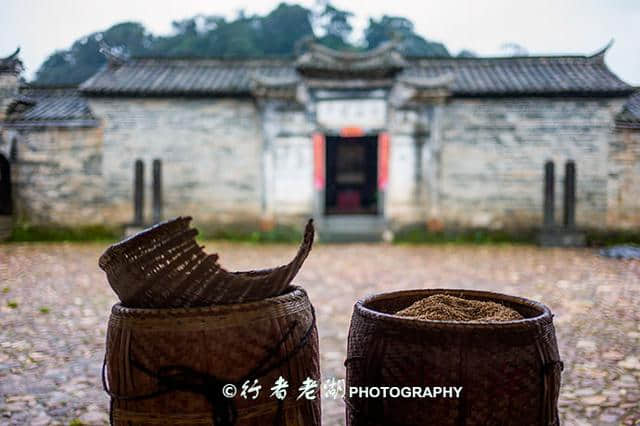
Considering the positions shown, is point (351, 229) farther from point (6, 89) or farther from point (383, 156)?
point (6, 89)

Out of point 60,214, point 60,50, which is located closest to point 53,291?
point 60,214

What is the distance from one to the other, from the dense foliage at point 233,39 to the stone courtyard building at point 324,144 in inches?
555

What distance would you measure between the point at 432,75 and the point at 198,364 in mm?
13861

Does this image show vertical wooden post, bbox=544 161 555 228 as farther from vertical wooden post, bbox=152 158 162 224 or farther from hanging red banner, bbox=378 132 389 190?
vertical wooden post, bbox=152 158 162 224

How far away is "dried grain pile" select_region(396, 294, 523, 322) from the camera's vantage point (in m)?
1.96

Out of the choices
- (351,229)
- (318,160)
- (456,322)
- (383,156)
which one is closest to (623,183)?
(383,156)

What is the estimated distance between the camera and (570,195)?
12453 millimetres

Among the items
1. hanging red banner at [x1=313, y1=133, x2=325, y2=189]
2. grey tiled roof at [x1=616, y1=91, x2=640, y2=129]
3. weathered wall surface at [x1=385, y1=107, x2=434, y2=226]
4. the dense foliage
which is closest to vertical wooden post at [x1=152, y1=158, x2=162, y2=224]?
hanging red banner at [x1=313, y1=133, x2=325, y2=189]

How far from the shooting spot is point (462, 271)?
28.1 feet

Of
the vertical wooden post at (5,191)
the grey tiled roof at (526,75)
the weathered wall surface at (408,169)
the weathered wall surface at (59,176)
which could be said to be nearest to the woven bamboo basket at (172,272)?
the weathered wall surface at (408,169)

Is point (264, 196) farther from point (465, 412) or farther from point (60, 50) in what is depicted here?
point (60, 50)

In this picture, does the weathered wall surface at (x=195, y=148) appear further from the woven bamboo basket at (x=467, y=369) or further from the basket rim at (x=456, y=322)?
the woven bamboo basket at (x=467, y=369)

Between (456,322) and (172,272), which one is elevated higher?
(172,272)

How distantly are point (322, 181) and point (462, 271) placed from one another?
217 inches
